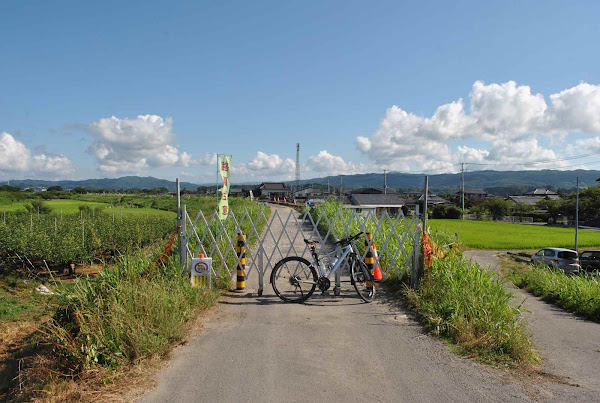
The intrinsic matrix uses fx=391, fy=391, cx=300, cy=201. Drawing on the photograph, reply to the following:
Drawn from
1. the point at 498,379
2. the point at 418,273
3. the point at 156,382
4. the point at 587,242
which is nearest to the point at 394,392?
the point at 498,379

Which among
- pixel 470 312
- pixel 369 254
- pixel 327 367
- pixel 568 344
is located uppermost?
pixel 369 254

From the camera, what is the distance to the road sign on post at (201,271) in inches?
246

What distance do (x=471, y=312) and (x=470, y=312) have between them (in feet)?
0.04

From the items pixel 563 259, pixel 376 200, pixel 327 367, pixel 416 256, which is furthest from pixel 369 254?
pixel 376 200

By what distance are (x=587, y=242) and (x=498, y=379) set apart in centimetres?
3277

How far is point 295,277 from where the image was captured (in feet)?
20.4

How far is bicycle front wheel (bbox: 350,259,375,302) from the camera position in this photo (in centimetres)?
637

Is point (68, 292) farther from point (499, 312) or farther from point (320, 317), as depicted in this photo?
point (499, 312)

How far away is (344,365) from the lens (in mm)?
3951

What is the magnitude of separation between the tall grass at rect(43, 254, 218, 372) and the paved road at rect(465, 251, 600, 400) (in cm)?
418

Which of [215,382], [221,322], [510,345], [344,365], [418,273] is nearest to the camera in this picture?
[215,382]

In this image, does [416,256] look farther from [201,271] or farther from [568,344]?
[201,271]

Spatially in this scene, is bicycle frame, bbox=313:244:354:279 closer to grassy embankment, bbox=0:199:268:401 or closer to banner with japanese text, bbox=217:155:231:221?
grassy embankment, bbox=0:199:268:401

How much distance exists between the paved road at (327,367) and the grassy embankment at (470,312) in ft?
0.85
